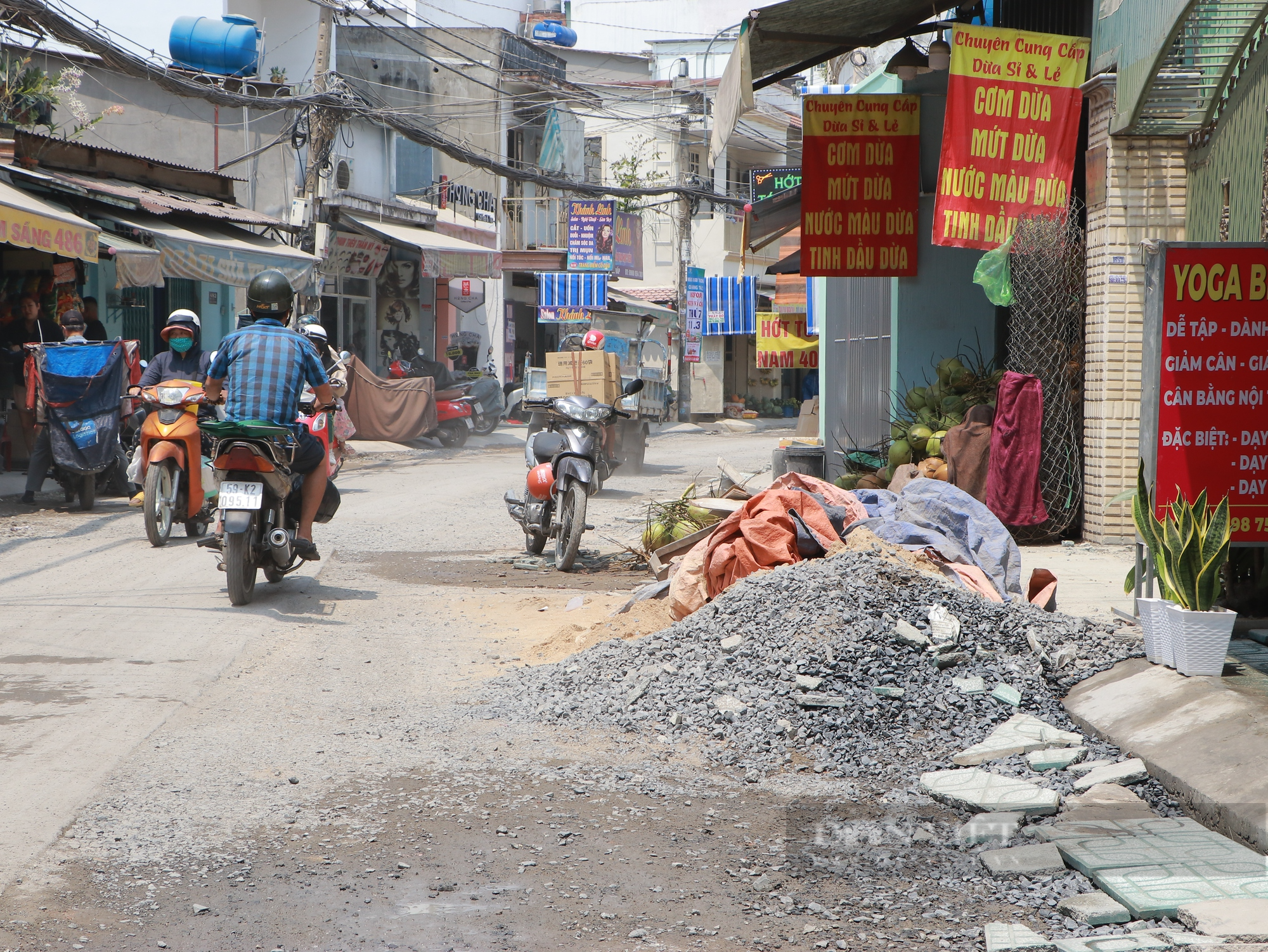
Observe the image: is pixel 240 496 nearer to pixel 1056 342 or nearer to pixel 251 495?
pixel 251 495

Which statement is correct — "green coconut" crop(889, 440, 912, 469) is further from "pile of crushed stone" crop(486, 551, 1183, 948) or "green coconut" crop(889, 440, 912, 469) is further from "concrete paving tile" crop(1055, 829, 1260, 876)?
"concrete paving tile" crop(1055, 829, 1260, 876)

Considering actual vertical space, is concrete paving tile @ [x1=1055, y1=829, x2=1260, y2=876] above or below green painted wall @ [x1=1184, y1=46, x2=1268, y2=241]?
below

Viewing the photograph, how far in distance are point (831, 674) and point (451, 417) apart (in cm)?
1684

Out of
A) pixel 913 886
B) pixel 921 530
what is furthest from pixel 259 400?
pixel 913 886

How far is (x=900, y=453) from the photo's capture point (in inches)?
398

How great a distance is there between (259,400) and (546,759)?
3512mm

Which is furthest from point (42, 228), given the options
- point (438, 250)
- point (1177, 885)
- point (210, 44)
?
point (438, 250)

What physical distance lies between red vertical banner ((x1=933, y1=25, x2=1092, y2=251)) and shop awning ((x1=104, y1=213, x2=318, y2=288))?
9179 millimetres

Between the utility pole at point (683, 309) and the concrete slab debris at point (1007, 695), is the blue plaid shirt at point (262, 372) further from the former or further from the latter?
the utility pole at point (683, 309)

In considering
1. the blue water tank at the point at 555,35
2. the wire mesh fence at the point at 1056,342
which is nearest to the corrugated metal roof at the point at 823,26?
the wire mesh fence at the point at 1056,342

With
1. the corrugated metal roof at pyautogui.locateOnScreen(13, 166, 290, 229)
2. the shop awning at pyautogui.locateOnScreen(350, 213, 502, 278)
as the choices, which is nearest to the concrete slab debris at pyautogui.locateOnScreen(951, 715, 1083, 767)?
the corrugated metal roof at pyautogui.locateOnScreen(13, 166, 290, 229)

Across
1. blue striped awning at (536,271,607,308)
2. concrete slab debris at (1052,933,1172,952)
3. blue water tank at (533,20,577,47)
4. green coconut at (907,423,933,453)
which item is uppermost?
blue water tank at (533,20,577,47)

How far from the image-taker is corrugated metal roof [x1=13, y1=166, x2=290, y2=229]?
45.8 ft

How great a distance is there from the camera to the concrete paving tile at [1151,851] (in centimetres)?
334
